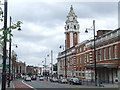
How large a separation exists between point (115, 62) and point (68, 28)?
64.0 metres

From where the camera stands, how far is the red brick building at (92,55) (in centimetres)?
5393

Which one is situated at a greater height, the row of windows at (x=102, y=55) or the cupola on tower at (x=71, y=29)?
the cupola on tower at (x=71, y=29)

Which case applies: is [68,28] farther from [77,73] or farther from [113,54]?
[113,54]

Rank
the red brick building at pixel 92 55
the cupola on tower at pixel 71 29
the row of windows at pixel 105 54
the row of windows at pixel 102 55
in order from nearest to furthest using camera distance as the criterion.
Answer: the red brick building at pixel 92 55, the row of windows at pixel 105 54, the row of windows at pixel 102 55, the cupola on tower at pixel 71 29

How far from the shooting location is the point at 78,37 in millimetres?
118688

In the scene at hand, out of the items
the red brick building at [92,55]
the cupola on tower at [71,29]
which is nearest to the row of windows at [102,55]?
the red brick building at [92,55]

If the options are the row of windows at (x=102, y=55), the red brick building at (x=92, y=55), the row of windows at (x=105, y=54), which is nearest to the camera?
the red brick building at (x=92, y=55)

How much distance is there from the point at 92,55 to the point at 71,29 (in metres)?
45.2

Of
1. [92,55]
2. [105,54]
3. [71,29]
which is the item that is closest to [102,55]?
[105,54]

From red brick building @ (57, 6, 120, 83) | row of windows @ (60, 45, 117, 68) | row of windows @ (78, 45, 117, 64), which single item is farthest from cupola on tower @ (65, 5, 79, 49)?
row of windows @ (78, 45, 117, 64)

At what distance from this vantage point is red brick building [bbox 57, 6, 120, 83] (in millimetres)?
53931

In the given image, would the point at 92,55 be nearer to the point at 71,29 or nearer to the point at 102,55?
the point at 102,55

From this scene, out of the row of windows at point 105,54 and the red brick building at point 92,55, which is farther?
the row of windows at point 105,54

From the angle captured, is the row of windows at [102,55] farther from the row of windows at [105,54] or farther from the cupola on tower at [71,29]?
the cupola on tower at [71,29]
